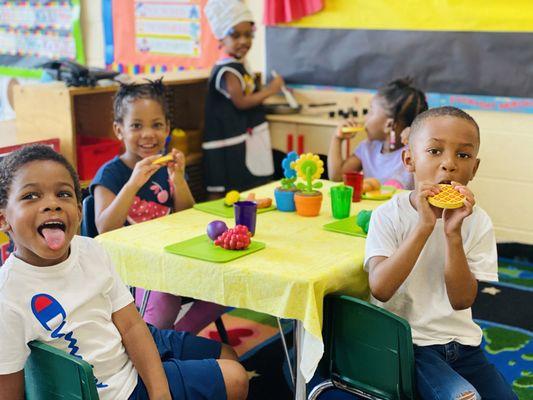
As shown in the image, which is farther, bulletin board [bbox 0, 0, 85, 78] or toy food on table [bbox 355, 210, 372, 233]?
bulletin board [bbox 0, 0, 85, 78]

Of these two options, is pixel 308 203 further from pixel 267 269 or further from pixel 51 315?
pixel 51 315

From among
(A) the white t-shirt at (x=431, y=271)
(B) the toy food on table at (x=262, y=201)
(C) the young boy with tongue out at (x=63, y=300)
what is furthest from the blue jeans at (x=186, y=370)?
(B) the toy food on table at (x=262, y=201)

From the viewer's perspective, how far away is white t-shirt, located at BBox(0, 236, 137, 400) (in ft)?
4.90

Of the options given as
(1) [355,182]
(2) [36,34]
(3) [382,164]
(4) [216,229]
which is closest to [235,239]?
(4) [216,229]

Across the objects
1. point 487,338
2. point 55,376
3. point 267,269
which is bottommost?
point 487,338

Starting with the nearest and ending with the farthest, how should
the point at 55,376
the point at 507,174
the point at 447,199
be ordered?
the point at 55,376, the point at 447,199, the point at 507,174

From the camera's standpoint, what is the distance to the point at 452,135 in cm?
180

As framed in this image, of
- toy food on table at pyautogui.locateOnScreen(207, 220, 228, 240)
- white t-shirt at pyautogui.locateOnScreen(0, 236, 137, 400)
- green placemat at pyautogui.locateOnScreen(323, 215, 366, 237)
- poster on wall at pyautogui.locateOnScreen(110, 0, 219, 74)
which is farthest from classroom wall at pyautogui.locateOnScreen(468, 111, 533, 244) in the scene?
white t-shirt at pyautogui.locateOnScreen(0, 236, 137, 400)

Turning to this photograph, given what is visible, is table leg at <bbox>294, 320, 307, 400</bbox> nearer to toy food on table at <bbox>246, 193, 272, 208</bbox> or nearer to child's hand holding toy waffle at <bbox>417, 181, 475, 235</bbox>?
child's hand holding toy waffle at <bbox>417, 181, 475, 235</bbox>

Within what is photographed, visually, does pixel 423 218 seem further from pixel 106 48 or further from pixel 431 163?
pixel 106 48

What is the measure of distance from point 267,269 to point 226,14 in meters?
2.65

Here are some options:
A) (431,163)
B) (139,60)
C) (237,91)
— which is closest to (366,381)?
(431,163)

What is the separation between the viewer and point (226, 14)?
4160 millimetres

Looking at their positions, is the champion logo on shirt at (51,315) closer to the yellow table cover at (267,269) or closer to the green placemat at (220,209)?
the yellow table cover at (267,269)
